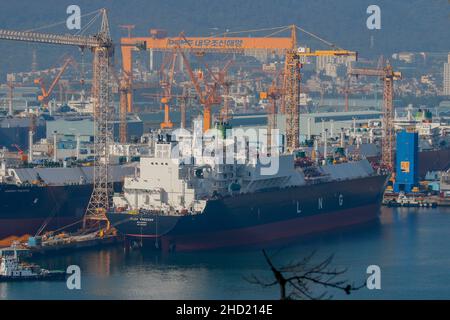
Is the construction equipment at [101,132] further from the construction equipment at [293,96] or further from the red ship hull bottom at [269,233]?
the construction equipment at [293,96]

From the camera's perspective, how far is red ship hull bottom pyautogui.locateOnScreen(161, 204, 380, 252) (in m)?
28.0

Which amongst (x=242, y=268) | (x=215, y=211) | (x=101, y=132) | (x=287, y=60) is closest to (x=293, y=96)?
(x=287, y=60)

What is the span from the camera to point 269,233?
30.2m

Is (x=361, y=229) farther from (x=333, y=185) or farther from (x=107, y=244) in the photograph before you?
(x=107, y=244)

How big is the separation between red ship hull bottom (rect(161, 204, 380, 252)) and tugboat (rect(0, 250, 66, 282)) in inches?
162

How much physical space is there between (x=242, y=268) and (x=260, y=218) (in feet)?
15.7

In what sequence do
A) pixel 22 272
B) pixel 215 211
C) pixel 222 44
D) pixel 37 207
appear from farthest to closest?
pixel 222 44
pixel 37 207
pixel 215 211
pixel 22 272

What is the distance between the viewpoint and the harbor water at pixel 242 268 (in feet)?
73.0

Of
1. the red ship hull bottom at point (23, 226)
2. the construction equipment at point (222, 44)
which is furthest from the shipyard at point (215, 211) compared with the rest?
the construction equipment at point (222, 44)

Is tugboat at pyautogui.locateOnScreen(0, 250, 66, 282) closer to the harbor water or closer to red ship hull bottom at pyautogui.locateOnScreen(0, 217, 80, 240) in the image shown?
the harbor water

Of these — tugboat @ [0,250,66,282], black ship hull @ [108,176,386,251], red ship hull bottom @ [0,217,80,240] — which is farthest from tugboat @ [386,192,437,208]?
tugboat @ [0,250,66,282]

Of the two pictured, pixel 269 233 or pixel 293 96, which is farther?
pixel 293 96

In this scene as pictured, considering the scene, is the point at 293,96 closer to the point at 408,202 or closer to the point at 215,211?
the point at 408,202
